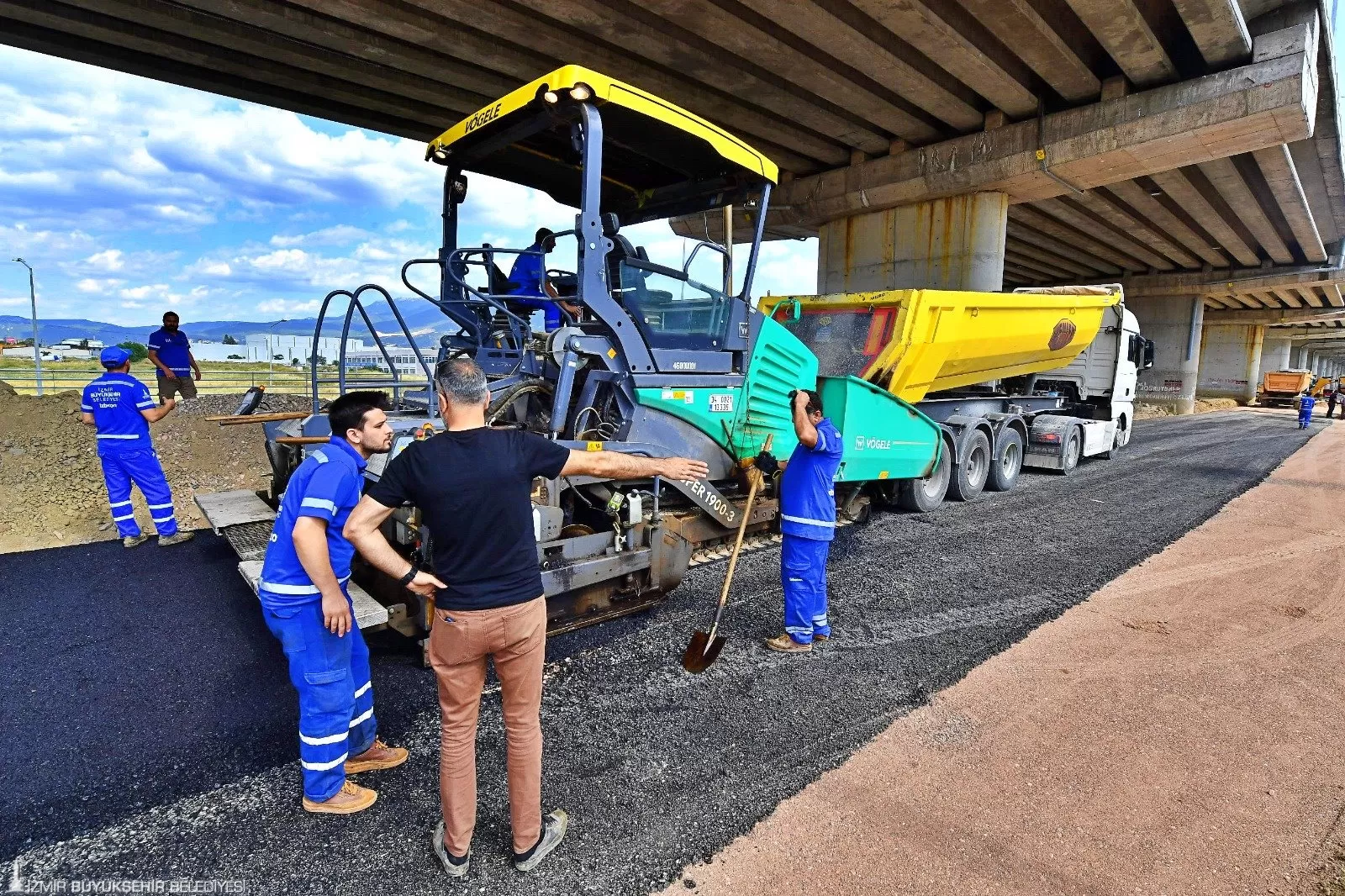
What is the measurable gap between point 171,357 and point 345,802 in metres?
9.25

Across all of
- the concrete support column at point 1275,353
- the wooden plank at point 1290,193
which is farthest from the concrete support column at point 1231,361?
the wooden plank at point 1290,193

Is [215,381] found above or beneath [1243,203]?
beneath

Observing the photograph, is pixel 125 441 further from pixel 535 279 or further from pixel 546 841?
pixel 546 841

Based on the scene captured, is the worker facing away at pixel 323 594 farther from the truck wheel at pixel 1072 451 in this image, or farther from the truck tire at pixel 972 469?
the truck wheel at pixel 1072 451

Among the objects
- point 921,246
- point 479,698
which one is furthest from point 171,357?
point 921,246

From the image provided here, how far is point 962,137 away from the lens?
11766 millimetres

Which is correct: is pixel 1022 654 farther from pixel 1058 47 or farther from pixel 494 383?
pixel 1058 47

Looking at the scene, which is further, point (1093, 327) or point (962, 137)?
point (962, 137)

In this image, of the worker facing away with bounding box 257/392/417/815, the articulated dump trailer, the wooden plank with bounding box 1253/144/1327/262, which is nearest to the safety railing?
the articulated dump trailer

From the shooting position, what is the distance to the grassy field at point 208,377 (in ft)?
42.2

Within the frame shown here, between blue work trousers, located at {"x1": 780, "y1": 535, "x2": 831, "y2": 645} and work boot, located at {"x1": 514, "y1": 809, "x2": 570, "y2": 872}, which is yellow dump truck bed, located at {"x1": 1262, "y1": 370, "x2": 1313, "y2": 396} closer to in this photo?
blue work trousers, located at {"x1": 780, "y1": 535, "x2": 831, "y2": 645}

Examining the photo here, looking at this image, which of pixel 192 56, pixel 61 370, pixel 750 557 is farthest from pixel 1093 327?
pixel 61 370

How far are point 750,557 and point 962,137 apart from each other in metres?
9.98

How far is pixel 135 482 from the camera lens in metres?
5.38
